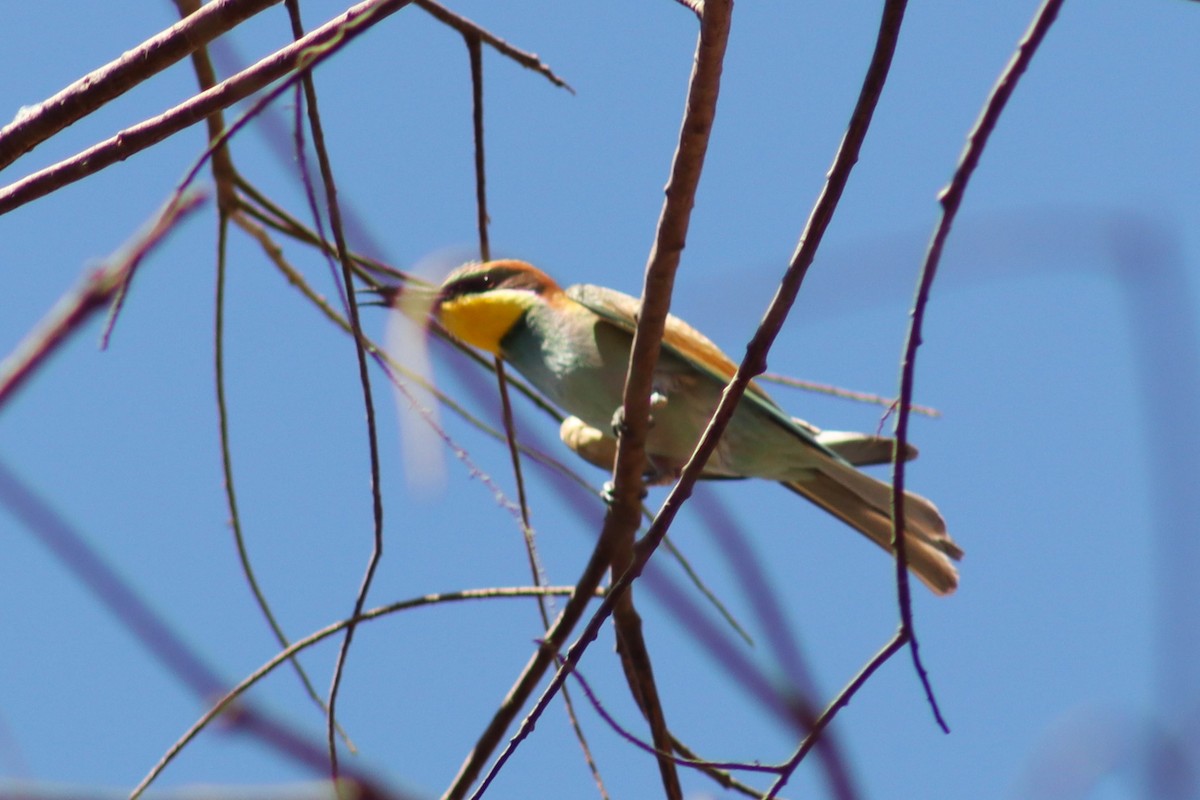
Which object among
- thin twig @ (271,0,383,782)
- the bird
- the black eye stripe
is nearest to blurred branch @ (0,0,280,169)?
thin twig @ (271,0,383,782)

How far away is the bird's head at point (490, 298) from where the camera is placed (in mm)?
4078

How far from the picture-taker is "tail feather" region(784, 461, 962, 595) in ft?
11.7

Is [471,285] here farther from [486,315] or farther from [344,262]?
[344,262]

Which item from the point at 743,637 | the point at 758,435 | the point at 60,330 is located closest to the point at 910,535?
the point at 758,435

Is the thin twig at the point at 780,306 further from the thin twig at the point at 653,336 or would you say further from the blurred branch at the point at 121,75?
the blurred branch at the point at 121,75

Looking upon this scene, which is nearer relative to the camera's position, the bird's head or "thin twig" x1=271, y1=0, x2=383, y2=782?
"thin twig" x1=271, y1=0, x2=383, y2=782

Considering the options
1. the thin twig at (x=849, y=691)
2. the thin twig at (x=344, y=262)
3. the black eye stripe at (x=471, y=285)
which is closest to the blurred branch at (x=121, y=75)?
the thin twig at (x=344, y=262)

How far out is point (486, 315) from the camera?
4117 millimetres

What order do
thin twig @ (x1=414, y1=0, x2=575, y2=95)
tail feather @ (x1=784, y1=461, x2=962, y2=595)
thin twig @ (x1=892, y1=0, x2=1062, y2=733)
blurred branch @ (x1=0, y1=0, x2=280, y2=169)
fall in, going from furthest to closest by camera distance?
1. tail feather @ (x1=784, y1=461, x2=962, y2=595)
2. thin twig @ (x1=414, y1=0, x2=575, y2=95)
3. blurred branch @ (x1=0, y1=0, x2=280, y2=169)
4. thin twig @ (x1=892, y1=0, x2=1062, y2=733)

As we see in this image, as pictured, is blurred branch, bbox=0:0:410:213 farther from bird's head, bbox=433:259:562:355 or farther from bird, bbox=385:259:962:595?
bird's head, bbox=433:259:562:355

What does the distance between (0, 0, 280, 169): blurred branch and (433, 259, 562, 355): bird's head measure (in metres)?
2.42

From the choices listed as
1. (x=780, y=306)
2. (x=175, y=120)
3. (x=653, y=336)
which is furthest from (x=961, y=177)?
(x=653, y=336)

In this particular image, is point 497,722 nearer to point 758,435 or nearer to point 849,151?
point 849,151

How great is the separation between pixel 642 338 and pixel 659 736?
0.79 metres
